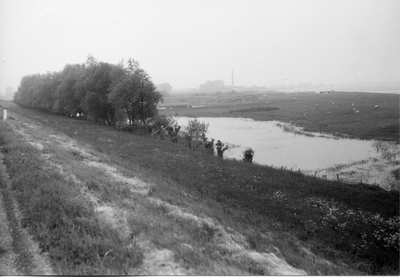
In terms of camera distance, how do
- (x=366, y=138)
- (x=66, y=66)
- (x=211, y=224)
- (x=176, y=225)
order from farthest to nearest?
(x=66, y=66)
(x=366, y=138)
(x=211, y=224)
(x=176, y=225)

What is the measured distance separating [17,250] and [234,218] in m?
9.36

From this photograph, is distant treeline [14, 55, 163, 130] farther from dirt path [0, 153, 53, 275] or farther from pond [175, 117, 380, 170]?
dirt path [0, 153, 53, 275]

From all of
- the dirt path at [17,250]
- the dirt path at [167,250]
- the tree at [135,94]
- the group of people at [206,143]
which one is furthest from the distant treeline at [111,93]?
the dirt path at [17,250]

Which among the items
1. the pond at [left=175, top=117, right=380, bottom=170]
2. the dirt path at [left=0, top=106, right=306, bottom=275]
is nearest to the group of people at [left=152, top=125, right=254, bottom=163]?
the pond at [left=175, top=117, right=380, bottom=170]

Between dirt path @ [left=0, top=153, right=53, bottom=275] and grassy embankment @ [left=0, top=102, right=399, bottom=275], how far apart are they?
0.28 metres

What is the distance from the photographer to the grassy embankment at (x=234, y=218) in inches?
316

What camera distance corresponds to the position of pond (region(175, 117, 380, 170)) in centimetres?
3017

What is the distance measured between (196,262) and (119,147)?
1012 inches

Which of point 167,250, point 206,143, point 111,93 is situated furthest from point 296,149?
point 111,93

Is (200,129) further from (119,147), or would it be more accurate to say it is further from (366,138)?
(366,138)

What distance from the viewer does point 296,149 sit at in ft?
119

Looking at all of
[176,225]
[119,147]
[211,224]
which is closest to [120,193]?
[176,225]

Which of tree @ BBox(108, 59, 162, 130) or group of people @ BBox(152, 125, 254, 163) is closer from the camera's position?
group of people @ BBox(152, 125, 254, 163)

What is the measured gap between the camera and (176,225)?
10.3 m
